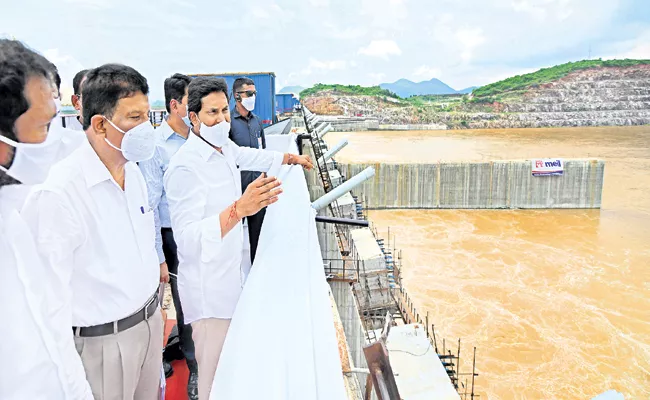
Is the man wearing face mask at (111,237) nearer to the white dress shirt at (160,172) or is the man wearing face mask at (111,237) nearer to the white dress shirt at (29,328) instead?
the white dress shirt at (29,328)

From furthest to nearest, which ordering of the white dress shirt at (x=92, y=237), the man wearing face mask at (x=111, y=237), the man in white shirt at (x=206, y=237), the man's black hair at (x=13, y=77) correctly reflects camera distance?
the man in white shirt at (x=206, y=237) < the man wearing face mask at (x=111, y=237) < the white dress shirt at (x=92, y=237) < the man's black hair at (x=13, y=77)

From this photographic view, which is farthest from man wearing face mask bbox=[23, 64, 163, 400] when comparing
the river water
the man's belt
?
the river water

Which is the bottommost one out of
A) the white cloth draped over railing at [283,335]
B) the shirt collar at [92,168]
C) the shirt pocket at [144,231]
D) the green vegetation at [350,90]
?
the white cloth draped over railing at [283,335]

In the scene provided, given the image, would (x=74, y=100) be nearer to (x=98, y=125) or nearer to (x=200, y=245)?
(x=98, y=125)

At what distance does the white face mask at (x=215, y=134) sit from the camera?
1991 mm

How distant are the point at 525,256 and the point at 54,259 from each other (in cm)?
1967

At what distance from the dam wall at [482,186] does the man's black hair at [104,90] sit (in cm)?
2173

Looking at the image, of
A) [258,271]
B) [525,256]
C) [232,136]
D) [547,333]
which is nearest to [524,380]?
[547,333]

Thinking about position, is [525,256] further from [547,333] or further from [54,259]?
[54,259]

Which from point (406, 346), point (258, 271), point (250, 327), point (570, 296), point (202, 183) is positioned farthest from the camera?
point (570, 296)

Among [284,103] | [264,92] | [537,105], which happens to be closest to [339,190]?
[264,92]

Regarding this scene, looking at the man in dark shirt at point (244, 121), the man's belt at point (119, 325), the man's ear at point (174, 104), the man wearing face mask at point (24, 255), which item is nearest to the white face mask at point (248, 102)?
the man in dark shirt at point (244, 121)

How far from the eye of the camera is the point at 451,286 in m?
15.8

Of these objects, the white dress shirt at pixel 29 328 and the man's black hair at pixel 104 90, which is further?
the man's black hair at pixel 104 90
